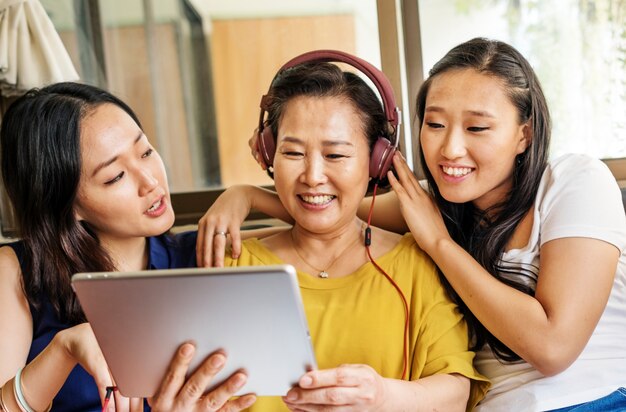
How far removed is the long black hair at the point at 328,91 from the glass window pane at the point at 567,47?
54.7 inches

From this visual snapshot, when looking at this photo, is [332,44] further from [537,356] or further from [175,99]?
[537,356]

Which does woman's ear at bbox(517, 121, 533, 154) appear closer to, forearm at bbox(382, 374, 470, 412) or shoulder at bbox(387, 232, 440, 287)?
shoulder at bbox(387, 232, 440, 287)

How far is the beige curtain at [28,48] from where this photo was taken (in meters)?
2.40

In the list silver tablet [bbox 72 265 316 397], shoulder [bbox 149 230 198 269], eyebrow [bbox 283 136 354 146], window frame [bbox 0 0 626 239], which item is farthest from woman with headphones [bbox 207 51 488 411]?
window frame [bbox 0 0 626 239]

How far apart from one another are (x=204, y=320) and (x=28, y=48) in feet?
6.31

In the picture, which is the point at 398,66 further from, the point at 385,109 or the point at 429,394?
the point at 429,394

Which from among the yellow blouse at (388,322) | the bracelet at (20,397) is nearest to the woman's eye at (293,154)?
the yellow blouse at (388,322)

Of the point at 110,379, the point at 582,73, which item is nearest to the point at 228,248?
the point at 110,379

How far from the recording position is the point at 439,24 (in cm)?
273

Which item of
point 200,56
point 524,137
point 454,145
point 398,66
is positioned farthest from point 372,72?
point 200,56

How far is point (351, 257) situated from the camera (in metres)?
1.39

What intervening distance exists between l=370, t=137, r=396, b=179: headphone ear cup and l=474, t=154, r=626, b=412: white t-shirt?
311 mm

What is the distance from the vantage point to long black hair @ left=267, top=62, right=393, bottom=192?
51.9 inches

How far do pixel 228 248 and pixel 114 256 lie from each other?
295mm
